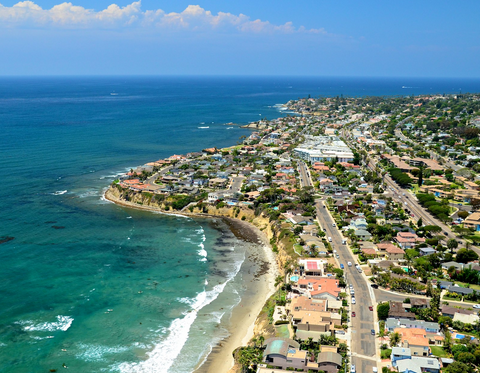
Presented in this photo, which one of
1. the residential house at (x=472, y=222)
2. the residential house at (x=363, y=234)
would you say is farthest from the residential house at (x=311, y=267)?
the residential house at (x=472, y=222)

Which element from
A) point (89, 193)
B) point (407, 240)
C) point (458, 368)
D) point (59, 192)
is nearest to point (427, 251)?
point (407, 240)

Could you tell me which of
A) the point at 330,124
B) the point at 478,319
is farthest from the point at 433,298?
the point at 330,124

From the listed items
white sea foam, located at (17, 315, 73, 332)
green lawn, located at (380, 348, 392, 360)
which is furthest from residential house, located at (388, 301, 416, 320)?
white sea foam, located at (17, 315, 73, 332)

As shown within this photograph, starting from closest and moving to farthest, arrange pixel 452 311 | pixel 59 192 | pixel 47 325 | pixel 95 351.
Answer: pixel 95 351 < pixel 452 311 < pixel 47 325 < pixel 59 192

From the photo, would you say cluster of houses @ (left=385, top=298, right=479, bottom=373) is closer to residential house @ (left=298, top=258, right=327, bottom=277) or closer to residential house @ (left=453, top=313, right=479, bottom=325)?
residential house @ (left=453, top=313, right=479, bottom=325)

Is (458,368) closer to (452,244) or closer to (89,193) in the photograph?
(452,244)

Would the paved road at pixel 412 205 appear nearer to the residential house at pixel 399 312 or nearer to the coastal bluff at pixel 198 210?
the residential house at pixel 399 312

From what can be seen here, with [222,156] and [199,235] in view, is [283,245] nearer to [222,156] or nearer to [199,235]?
[199,235]
